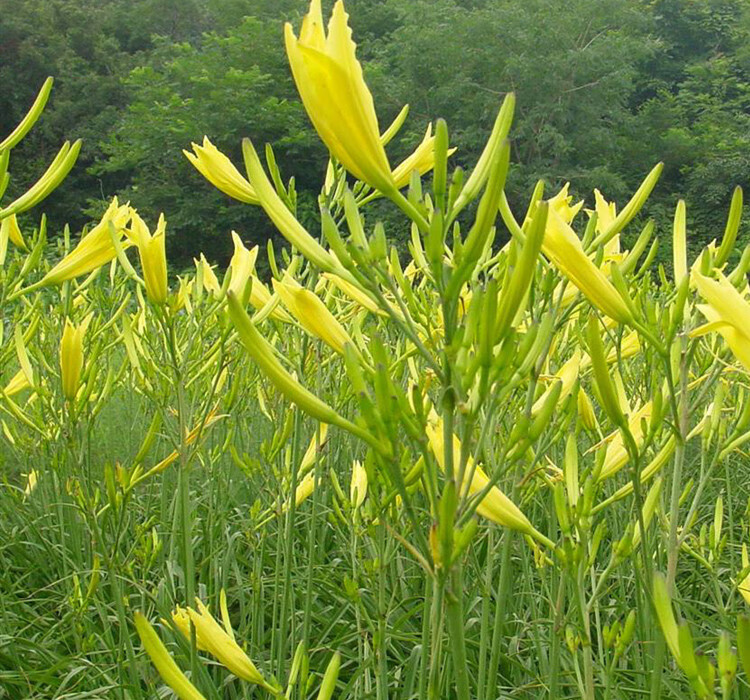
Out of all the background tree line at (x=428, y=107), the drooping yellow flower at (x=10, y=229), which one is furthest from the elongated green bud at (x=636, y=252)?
the background tree line at (x=428, y=107)

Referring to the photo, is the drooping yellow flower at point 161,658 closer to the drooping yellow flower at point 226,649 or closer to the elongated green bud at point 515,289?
the drooping yellow flower at point 226,649

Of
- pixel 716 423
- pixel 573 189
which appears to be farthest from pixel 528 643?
pixel 573 189

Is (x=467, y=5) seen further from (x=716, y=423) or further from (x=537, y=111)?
(x=716, y=423)

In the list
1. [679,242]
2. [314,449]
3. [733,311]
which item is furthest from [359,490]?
[733,311]

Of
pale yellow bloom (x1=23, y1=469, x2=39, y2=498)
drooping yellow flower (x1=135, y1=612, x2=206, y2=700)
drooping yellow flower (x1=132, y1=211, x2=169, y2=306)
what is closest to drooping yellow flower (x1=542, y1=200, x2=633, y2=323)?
drooping yellow flower (x1=135, y1=612, x2=206, y2=700)

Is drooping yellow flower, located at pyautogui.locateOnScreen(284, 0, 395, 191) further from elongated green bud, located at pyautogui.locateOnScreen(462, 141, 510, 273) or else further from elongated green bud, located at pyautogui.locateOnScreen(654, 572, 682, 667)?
elongated green bud, located at pyautogui.locateOnScreen(654, 572, 682, 667)

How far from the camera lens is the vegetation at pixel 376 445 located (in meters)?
0.59

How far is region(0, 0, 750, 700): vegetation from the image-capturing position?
1.94ft

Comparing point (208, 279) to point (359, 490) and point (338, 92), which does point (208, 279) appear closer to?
point (359, 490)

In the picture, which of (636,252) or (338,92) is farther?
(636,252)

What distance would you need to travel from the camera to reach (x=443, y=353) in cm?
60

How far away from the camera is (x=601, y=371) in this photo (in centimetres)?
67

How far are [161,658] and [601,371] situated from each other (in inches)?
16.3

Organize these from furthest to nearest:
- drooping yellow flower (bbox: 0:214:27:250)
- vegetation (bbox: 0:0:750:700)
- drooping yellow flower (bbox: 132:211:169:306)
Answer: drooping yellow flower (bbox: 0:214:27:250)
drooping yellow flower (bbox: 132:211:169:306)
vegetation (bbox: 0:0:750:700)
